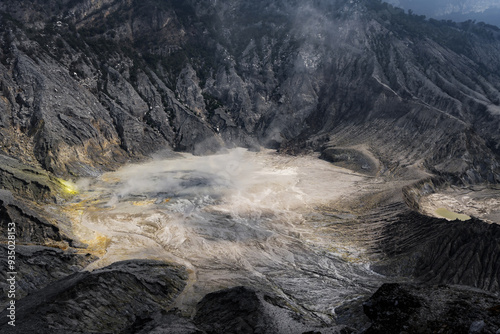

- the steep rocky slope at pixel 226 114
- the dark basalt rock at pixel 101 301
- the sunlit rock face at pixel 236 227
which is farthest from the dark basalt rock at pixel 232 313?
the dark basalt rock at pixel 101 301

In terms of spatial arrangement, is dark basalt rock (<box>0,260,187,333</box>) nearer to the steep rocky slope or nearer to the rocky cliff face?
the steep rocky slope

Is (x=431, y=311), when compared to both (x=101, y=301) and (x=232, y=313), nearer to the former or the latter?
(x=232, y=313)

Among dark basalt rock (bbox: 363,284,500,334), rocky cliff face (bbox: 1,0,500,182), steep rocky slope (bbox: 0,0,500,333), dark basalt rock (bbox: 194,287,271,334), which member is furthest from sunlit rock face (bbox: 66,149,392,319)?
rocky cliff face (bbox: 1,0,500,182)

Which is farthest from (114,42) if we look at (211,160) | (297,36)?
(297,36)

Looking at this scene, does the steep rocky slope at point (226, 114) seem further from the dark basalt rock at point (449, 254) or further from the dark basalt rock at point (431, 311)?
the dark basalt rock at point (431, 311)

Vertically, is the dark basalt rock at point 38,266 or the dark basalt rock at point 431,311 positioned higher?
the dark basalt rock at point 431,311

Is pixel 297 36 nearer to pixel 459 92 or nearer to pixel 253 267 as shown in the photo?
pixel 459 92

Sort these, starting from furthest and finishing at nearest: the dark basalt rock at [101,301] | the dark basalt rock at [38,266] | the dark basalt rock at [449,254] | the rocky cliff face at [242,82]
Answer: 1. the rocky cliff face at [242,82]
2. the dark basalt rock at [449,254]
3. the dark basalt rock at [38,266]
4. the dark basalt rock at [101,301]

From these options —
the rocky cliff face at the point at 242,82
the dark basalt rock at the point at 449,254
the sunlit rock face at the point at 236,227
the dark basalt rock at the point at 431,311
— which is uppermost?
the rocky cliff face at the point at 242,82
